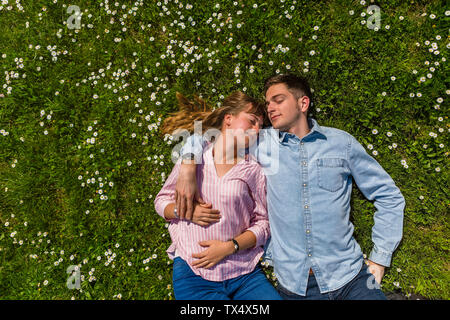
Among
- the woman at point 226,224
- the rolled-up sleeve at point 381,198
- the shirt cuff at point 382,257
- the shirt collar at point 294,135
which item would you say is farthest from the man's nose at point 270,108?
the shirt cuff at point 382,257

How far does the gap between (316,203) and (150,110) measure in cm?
274

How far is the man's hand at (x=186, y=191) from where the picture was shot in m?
3.28

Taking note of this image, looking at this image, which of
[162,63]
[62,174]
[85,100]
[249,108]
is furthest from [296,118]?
[62,174]

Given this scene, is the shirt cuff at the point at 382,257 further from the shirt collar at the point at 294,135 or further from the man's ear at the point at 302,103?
the man's ear at the point at 302,103

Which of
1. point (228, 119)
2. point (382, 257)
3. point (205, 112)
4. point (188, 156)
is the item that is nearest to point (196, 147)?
point (188, 156)

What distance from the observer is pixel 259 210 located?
145 inches

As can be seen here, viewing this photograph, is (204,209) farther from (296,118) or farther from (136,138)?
(136,138)

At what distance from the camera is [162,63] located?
176 inches

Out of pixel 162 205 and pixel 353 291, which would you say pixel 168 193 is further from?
pixel 353 291

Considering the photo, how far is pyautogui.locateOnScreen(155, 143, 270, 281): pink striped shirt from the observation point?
3.37 metres

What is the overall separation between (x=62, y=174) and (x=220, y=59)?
9.75 ft

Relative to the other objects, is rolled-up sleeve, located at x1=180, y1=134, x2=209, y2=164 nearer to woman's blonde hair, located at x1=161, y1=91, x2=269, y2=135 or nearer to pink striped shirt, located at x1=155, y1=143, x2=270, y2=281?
pink striped shirt, located at x1=155, y1=143, x2=270, y2=281

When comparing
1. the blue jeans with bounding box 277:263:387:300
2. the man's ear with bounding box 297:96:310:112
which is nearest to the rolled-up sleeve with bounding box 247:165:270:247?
the blue jeans with bounding box 277:263:387:300

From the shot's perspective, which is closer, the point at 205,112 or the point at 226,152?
the point at 226,152
